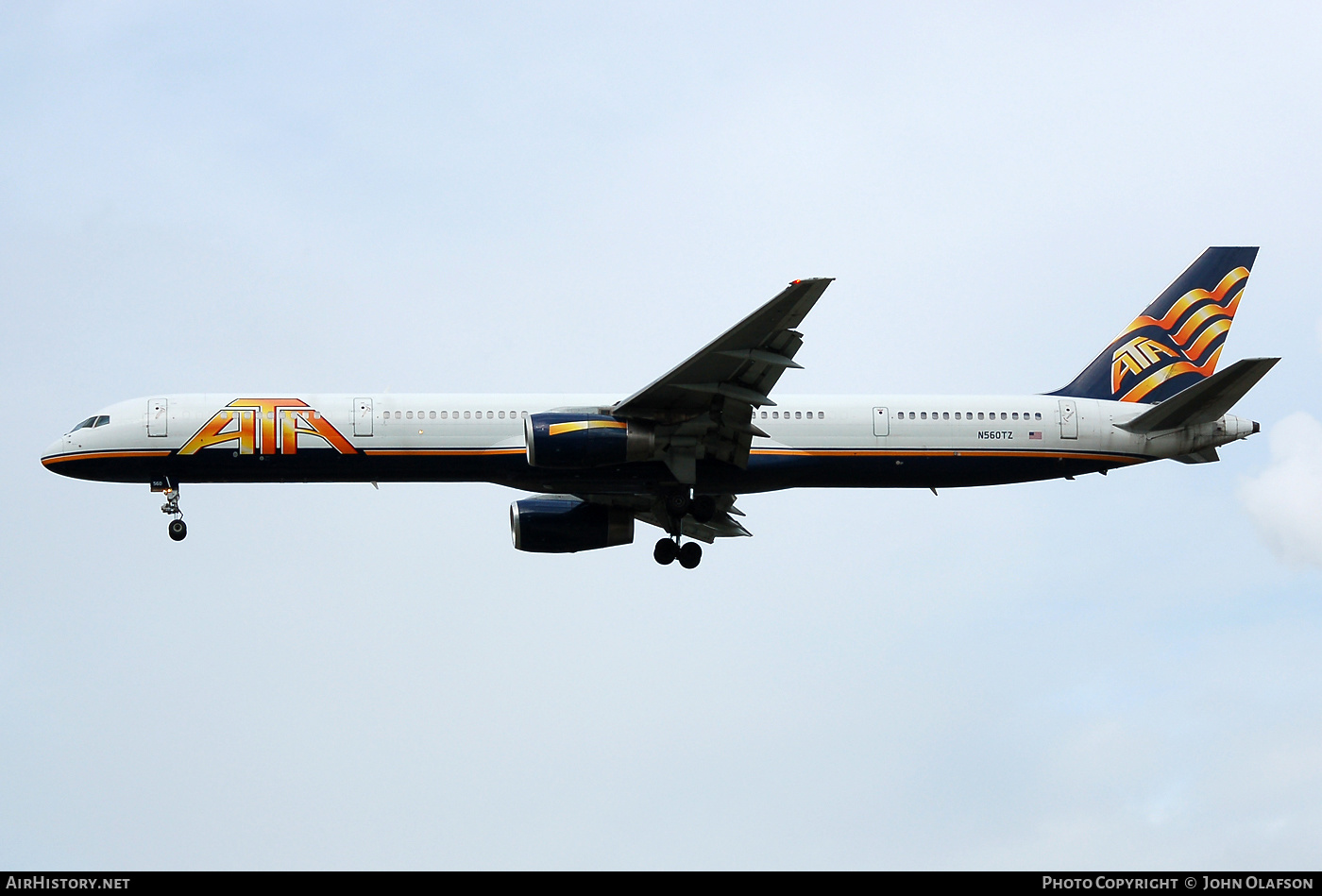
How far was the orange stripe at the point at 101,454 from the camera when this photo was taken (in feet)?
126

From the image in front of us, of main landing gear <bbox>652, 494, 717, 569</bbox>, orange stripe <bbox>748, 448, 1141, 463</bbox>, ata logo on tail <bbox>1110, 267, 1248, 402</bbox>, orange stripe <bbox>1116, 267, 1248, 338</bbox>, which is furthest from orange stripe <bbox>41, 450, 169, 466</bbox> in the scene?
orange stripe <bbox>1116, 267, 1248, 338</bbox>

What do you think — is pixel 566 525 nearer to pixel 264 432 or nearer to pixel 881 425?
pixel 264 432

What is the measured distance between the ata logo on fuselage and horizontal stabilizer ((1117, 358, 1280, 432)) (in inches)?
816

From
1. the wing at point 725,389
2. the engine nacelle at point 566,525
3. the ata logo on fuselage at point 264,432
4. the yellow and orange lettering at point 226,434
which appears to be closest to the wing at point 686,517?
the engine nacelle at point 566,525

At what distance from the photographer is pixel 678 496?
1559 inches

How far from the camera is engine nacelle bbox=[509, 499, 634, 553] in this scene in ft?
140

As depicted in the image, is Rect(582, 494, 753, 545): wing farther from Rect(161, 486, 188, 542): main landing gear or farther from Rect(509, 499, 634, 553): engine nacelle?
Rect(161, 486, 188, 542): main landing gear

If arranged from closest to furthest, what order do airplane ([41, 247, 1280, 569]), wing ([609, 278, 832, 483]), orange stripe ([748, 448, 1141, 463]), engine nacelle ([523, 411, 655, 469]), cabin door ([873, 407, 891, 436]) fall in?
wing ([609, 278, 832, 483]), engine nacelle ([523, 411, 655, 469]), airplane ([41, 247, 1280, 569]), orange stripe ([748, 448, 1141, 463]), cabin door ([873, 407, 891, 436])

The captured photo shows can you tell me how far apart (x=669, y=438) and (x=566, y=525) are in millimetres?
6030

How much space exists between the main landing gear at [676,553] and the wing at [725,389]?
3.54 meters

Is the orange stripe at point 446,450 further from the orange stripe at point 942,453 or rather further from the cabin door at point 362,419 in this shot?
the orange stripe at point 942,453

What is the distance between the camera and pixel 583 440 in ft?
121
